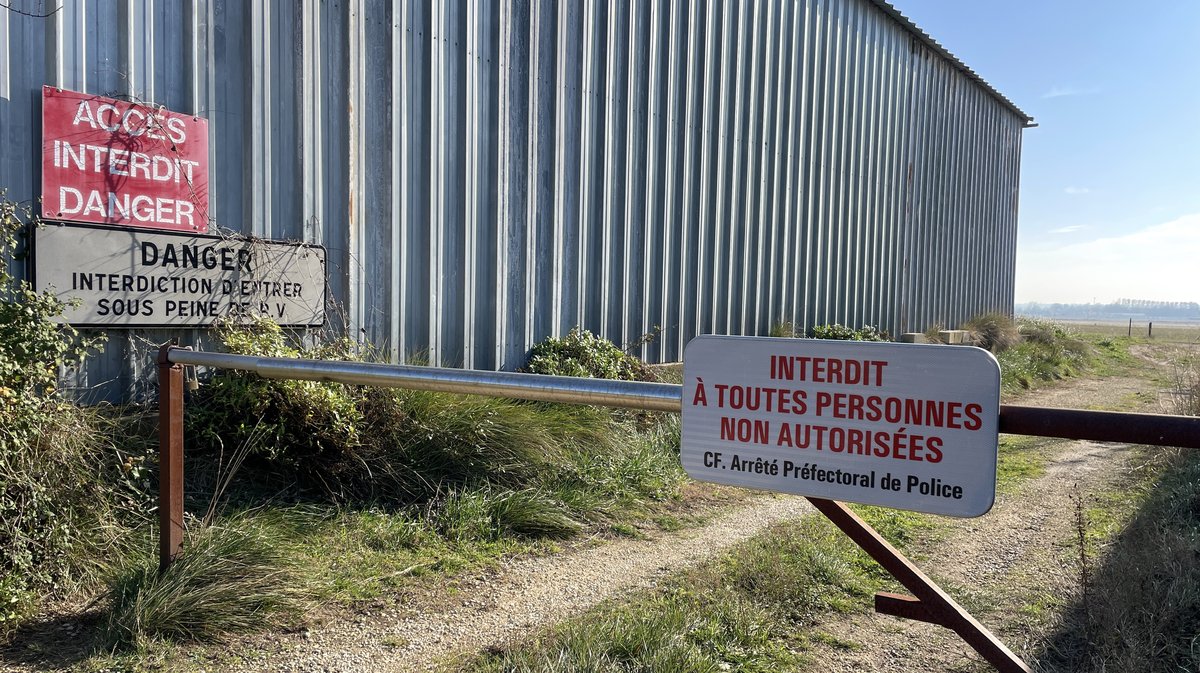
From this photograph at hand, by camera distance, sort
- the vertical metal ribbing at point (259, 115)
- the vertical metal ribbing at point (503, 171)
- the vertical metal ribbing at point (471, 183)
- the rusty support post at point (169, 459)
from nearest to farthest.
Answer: the rusty support post at point (169, 459)
the vertical metal ribbing at point (259, 115)
the vertical metal ribbing at point (471, 183)
the vertical metal ribbing at point (503, 171)

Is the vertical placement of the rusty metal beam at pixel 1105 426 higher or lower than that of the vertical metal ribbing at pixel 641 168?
lower

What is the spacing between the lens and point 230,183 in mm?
5488

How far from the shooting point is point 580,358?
7.75m

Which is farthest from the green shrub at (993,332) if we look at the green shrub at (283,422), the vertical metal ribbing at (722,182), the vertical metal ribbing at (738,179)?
the green shrub at (283,422)

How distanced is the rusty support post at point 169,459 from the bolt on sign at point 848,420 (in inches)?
92.7

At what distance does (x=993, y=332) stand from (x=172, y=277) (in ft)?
56.1

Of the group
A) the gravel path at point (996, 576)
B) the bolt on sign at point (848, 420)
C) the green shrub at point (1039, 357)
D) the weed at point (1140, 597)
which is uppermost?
the bolt on sign at point (848, 420)

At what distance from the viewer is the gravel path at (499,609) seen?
10.6 feet

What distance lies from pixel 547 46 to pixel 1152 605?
257 inches

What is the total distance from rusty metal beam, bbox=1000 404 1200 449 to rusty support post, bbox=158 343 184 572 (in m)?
3.14

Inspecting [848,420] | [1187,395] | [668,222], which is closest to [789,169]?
[668,222]

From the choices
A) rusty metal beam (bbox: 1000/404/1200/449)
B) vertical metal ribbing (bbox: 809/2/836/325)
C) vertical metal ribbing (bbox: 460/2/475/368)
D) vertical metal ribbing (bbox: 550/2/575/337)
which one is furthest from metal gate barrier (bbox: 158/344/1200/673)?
vertical metal ribbing (bbox: 809/2/836/325)

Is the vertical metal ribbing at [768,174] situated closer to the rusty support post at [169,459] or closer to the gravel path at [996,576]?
the gravel path at [996,576]

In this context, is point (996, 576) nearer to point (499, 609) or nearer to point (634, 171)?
point (499, 609)
